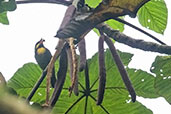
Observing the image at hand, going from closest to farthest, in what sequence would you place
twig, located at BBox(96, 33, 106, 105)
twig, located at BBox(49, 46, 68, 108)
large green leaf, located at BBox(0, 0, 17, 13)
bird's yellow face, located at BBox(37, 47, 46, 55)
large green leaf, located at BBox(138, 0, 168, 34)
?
1. twig, located at BBox(49, 46, 68, 108)
2. twig, located at BBox(96, 33, 106, 105)
3. large green leaf, located at BBox(0, 0, 17, 13)
4. bird's yellow face, located at BBox(37, 47, 46, 55)
5. large green leaf, located at BBox(138, 0, 168, 34)

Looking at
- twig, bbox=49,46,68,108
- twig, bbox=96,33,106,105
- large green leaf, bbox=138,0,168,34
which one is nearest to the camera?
twig, bbox=49,46,68,108

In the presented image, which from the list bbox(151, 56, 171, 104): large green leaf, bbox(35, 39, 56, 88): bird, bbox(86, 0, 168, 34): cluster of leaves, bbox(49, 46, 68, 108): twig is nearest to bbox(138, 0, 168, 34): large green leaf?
bbox(86, 0, 168, 34): cluster of leaves

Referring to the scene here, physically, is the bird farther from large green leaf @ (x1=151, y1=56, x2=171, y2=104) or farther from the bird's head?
large green leaf @ (x1=151, y1=56, x2=171, y2=104)

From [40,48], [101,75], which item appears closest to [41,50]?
Answer: [40,48]

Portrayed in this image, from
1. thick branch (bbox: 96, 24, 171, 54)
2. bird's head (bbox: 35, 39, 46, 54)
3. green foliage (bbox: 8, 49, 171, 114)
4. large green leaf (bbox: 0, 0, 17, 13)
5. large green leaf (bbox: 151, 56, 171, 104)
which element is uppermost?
large green leaf (bbox: 0, 0, 17, 13)

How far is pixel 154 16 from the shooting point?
5.08 feet

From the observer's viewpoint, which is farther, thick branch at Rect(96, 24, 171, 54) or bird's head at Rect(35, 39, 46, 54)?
bird's head at Rect(35, 39, 46, 54)

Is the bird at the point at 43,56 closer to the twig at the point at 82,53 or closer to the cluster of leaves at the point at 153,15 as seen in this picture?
the twig at the point at 82,53

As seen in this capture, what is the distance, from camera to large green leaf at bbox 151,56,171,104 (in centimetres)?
108

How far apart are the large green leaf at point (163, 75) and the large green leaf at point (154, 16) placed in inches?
16.9

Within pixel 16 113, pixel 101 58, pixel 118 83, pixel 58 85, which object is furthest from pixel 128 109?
pixel 16 113

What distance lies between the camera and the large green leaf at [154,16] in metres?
1.51

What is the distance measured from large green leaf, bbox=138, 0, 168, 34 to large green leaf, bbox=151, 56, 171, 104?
429 millimetres

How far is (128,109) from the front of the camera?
4.10 feet
